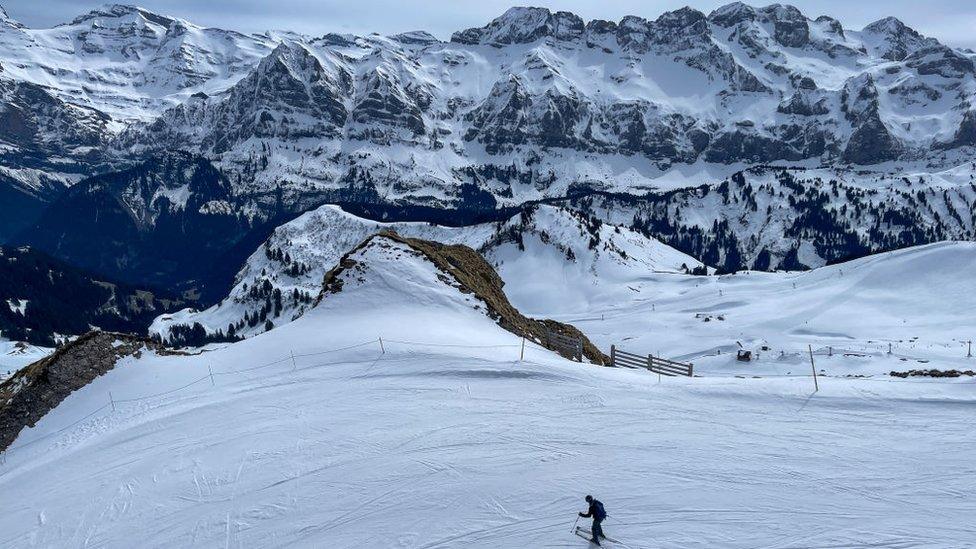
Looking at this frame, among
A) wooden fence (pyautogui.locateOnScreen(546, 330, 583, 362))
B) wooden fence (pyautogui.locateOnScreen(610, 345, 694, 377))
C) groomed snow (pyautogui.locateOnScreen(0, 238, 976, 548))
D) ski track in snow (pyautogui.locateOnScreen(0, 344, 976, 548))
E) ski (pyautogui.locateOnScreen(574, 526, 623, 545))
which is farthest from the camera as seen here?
wooden fence (pyautogui.locateOnScreen(546, 330, 583, 362))

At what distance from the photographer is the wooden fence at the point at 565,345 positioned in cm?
3637

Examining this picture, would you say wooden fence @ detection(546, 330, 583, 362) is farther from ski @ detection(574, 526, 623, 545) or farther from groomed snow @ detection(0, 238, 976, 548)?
ski @ detection(574, 526, 623, 545)

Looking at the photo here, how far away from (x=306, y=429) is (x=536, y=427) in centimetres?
938

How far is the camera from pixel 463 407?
25.4 m

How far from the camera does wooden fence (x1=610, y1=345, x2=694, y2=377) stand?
3200 cm

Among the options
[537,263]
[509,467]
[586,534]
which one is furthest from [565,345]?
[537,263]

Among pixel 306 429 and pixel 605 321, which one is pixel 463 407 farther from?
pixel 605 321

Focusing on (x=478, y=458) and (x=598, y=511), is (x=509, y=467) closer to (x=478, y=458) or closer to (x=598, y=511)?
(x=478, y=458)

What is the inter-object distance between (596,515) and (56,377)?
3115cm

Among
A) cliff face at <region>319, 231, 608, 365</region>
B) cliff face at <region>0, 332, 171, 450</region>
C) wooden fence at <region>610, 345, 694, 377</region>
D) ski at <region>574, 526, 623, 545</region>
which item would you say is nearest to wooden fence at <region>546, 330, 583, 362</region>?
cliff face at <region>319, 231, 608, 365</region>

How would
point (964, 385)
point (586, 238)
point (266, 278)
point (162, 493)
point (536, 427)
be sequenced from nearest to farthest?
point (162, 493) < point (536, 427) < point (964, 385) < point (586, 238) < point (266, 278)

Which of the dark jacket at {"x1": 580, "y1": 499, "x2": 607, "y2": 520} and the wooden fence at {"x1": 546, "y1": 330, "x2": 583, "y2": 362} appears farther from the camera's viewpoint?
the wooden fence at {"x1": 546, "y1": 330, "x2": 583, "y2": 362}

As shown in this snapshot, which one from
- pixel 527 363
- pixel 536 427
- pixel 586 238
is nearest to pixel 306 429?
pixel 536 427

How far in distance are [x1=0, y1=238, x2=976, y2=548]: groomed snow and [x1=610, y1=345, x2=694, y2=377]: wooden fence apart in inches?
90.2
